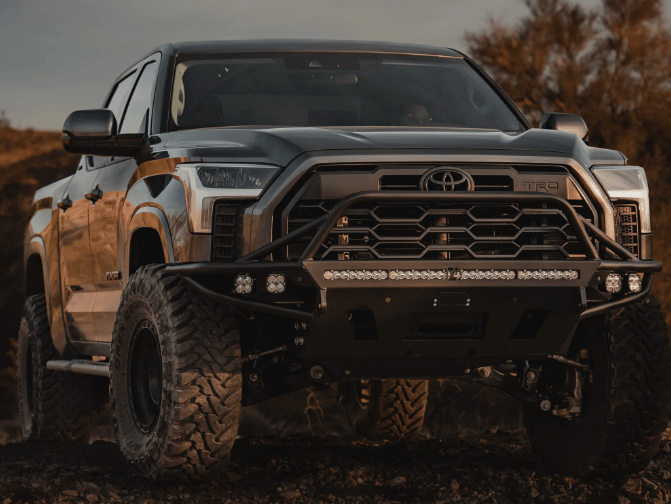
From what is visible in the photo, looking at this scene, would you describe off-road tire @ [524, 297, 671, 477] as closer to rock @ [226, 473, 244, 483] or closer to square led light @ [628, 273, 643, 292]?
square led light @ [628, 273, 643, 292]

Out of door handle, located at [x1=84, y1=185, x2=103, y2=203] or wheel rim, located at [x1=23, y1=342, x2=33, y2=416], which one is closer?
door handle, located at [x1=84, y1=185, x2=103, y2=203]

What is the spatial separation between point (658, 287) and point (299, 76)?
13561 mm

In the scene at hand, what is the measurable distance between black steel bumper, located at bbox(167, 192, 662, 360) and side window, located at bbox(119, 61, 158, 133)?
6.05 feet

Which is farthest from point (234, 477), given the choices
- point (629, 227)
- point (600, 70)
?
point (600, 70)

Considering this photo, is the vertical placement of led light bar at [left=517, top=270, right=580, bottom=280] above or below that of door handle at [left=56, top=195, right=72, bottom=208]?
below

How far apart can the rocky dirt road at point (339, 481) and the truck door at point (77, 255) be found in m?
0.87

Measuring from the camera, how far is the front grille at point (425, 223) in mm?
4496

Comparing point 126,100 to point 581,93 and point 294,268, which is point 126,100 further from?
point 581,93

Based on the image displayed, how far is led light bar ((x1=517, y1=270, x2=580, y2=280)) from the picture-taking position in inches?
178

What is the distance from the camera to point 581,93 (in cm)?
2356

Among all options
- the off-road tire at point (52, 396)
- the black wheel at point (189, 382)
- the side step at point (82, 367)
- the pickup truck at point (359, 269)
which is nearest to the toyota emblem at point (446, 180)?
the pickup truck at point (359, 269)

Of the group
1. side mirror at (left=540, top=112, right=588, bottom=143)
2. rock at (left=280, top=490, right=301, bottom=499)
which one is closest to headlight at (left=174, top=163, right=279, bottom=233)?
rock at (left=280, top=490, right=301, bottom=499)

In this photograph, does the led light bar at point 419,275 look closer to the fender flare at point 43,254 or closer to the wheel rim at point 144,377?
the wheel rim at point 144,377

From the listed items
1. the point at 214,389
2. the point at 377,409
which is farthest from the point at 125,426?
the point at 377,409
